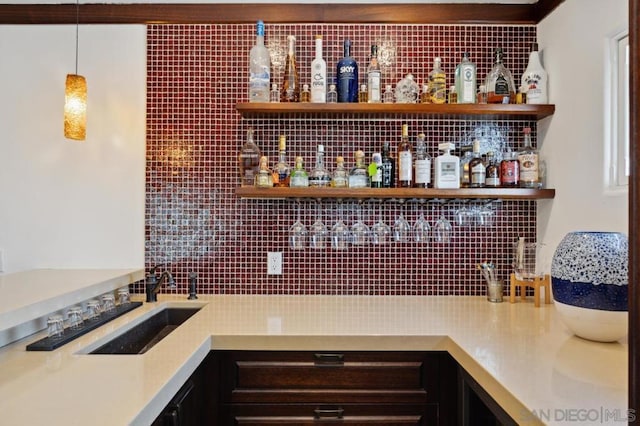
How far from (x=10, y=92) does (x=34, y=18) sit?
38cm

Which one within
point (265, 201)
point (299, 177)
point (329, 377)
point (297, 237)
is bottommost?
point (329, 377)

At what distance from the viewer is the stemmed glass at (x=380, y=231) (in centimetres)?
211

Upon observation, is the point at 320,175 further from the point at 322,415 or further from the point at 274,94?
the point at 322,415

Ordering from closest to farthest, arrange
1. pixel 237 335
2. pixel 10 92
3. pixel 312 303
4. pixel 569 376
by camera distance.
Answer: pixel 569 376 < pixel 237 335 < pixel 312 303 < pixel 10 92

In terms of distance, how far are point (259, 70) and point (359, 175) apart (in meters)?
0.66

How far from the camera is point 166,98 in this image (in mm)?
2150

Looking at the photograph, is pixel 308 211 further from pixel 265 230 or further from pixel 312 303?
pixel 312 303

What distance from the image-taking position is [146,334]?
1.75 meters

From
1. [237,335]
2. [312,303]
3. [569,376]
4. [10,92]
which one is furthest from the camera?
[10,92]

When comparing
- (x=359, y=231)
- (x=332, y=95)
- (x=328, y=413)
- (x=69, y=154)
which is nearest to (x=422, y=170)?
(x=359, y=231)

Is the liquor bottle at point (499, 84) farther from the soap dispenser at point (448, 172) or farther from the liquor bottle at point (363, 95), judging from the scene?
the liquor bottle at point (363, 95)

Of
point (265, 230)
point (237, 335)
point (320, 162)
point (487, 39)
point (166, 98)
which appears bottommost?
point (237, 335)

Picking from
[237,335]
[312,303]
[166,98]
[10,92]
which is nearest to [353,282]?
[312,303]

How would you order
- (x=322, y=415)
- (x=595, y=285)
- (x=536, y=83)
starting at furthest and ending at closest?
(x=536, y=83) < (x=322, y=415) < (x=595, y=285)
